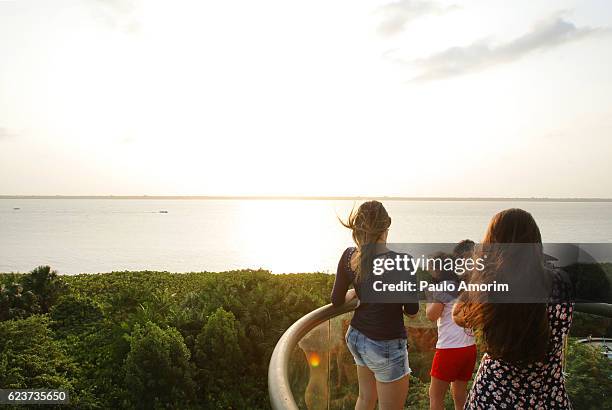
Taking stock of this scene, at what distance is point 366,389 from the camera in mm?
3457

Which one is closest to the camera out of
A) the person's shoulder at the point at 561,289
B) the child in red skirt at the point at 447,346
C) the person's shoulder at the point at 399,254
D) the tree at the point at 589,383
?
the person's shoulder at the point at 561,289

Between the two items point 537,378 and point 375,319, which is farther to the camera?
point 375,319

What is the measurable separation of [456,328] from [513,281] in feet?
4.35

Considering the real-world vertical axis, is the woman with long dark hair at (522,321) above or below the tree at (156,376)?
above

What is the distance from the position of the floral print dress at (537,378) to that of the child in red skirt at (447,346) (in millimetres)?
821

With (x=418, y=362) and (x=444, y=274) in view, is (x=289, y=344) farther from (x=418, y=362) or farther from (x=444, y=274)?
(x=418, y=362)

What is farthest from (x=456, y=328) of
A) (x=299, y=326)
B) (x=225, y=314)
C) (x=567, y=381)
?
(x=225, y=314)

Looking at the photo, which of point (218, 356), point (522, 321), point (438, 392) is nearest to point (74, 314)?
point (218, 356)

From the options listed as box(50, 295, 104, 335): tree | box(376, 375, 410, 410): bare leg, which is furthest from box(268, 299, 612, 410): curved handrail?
box(50, 295, 104, 335): tree

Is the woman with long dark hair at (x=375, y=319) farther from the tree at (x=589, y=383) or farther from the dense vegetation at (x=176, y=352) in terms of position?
the dense vegetation at (x=176, y=352)

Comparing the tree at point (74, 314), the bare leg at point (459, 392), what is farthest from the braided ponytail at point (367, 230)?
the tree at point (74, 314)

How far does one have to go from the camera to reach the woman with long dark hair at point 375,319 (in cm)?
309

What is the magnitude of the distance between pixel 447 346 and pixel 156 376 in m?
5.07

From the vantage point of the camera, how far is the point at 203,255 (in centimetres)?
5444
